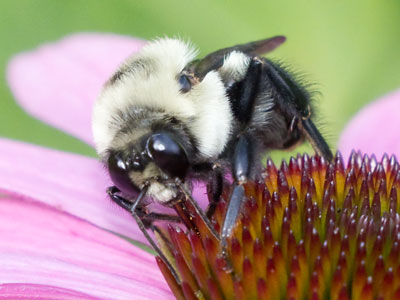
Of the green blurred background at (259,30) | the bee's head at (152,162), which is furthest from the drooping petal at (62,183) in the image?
the green blurred background at (259,30)

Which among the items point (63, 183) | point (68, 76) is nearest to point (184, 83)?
point (63, 183)

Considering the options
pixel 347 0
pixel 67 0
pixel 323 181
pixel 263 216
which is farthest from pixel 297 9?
pixel 263 216

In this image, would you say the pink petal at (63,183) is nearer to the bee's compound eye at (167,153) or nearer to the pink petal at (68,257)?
the pink petal at (68,257)

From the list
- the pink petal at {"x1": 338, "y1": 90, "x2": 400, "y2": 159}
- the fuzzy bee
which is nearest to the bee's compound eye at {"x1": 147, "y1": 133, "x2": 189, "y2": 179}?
the fuzzy bee

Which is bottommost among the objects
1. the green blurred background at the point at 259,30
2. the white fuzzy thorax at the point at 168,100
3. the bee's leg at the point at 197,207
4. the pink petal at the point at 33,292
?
the pink petal at the point at 33,292

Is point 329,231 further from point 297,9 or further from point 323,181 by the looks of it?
point 297,9

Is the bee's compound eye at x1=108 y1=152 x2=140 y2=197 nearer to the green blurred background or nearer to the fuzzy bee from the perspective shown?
the fuzzy bee

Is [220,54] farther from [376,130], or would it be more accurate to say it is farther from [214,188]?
[376,130]
